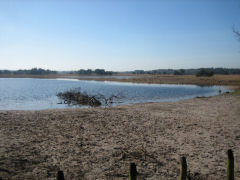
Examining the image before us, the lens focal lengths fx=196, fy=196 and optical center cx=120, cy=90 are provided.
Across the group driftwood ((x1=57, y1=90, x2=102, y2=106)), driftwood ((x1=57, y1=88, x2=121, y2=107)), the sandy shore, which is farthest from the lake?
the sandy shore

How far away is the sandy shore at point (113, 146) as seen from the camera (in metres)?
6.80

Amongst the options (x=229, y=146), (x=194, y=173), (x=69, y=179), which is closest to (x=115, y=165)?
(x=69, y=179)

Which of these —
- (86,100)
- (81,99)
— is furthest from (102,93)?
(86,100)

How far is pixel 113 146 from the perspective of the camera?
9.21 meters

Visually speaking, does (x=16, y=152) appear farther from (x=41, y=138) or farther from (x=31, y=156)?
(x=41, y=138)

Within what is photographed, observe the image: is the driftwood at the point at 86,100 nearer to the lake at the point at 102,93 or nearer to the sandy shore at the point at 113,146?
the lake at the point at 102,93

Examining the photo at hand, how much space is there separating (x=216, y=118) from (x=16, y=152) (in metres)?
13.4

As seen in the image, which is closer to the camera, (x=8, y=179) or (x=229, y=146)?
(x=8, y=179)

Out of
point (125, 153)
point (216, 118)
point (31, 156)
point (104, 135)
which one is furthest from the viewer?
point (216, 118)

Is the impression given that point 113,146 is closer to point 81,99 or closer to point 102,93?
point 81,99

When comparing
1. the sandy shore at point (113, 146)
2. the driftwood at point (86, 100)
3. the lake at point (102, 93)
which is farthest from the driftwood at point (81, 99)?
the sandy shore at point (113, 146)

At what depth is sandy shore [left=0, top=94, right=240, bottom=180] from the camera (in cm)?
680

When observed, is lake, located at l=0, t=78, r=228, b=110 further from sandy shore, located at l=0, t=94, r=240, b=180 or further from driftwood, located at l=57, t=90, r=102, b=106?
sandy shore, located at l=0, t=94, r=240, b=180

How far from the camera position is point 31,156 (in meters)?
7.77
